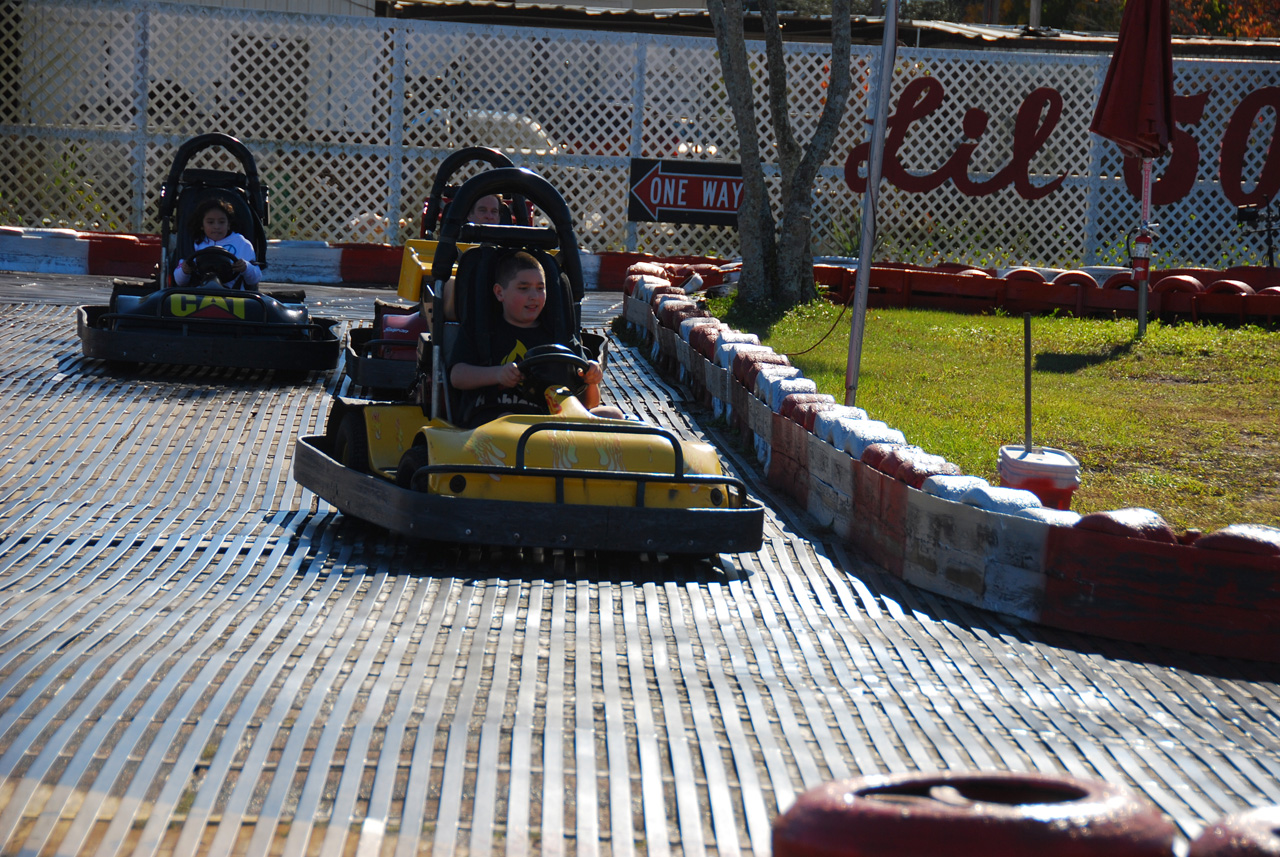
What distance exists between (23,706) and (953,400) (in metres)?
5.35

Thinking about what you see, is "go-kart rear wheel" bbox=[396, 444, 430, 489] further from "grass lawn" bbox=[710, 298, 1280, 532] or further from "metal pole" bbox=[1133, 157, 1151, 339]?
"metal pole" bbox=[1133, 157, 1151, 339]

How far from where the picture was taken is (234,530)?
195 inches

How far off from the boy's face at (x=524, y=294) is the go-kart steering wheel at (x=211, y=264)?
12.2 ft

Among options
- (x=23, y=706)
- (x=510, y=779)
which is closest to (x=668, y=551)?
(x=510, y=779)

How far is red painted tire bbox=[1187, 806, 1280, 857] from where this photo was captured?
1447 millimetres

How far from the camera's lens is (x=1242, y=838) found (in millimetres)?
1468

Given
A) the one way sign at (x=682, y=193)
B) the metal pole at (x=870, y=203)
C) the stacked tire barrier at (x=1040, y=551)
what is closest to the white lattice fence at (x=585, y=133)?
the one way sign at (x=682, y=193)

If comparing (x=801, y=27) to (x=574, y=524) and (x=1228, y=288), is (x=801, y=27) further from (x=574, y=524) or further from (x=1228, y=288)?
(x=574, y=524)

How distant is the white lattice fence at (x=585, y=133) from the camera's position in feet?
47.6

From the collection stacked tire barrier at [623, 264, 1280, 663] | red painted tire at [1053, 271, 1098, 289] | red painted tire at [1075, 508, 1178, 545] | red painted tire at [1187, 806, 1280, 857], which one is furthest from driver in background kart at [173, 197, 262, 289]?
red painted tire at [1187, 806, 1280, 857]

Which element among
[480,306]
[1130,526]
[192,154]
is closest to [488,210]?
[192,154]

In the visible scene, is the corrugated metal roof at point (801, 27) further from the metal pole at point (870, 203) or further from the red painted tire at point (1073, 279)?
the metal pole at point (870, 203)

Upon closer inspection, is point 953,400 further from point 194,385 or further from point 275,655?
point 275,655

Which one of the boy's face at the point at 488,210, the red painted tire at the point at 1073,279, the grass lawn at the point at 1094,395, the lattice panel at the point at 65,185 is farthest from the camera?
the lattice panel at the point at 65,185
